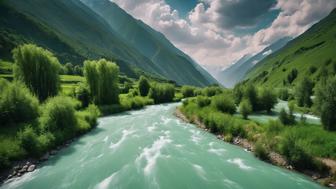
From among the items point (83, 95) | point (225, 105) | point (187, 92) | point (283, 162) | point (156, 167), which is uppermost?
point (187, 92)

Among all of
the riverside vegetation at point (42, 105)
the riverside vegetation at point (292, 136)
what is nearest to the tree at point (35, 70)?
the riverside vegetation at point (42, 105)

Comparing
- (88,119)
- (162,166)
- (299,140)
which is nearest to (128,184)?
(162,166)

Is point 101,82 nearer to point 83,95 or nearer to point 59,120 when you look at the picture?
point 83,95

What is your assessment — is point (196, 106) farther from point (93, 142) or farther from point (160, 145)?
point (93, 142)

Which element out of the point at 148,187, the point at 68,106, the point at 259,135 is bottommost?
the point at 148,187

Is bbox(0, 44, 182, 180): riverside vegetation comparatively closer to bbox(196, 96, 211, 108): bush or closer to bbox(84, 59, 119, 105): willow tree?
bbox(84, 59, 119, 105): willow tree

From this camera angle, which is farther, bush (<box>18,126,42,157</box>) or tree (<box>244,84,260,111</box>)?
tree (<box>244,84,260,111</box>)

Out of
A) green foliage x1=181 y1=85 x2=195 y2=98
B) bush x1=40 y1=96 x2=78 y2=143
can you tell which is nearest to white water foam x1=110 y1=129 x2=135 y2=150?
bush x1=40 y1=96 x2=78 y2=143

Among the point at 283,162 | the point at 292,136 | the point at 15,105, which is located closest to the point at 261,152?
the point at 283,162
